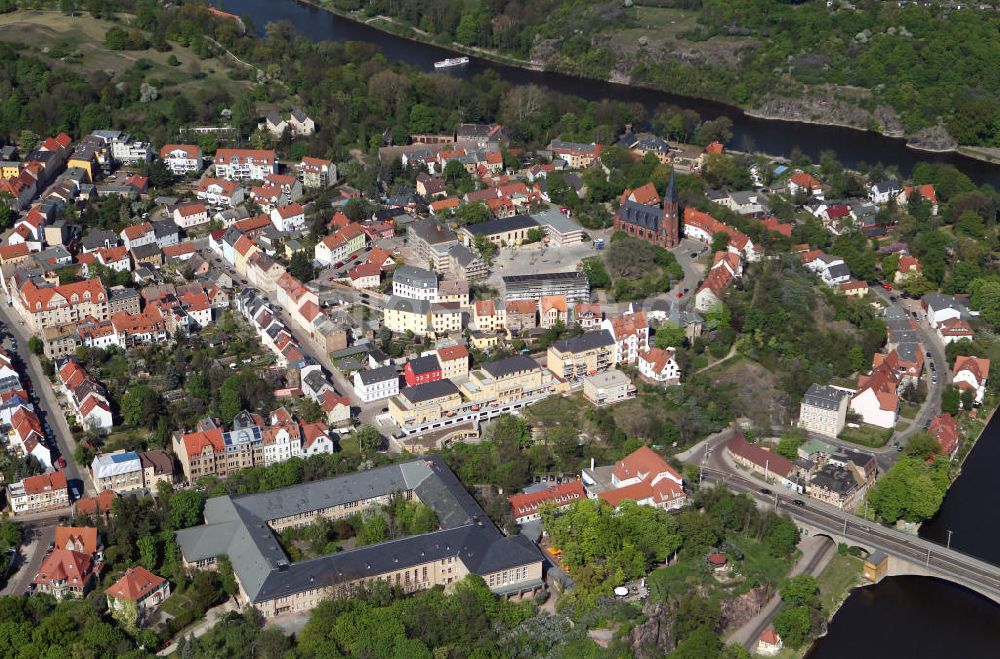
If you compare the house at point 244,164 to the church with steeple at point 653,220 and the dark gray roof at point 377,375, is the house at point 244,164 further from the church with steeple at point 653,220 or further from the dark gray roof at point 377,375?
the dark gray roof at point 377,375

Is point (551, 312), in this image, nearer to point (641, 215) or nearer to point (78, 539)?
point (641, 215)

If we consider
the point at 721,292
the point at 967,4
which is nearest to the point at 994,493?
the point at 721,292

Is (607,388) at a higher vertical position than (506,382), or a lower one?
higher

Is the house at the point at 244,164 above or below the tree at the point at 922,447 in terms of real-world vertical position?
Result: below

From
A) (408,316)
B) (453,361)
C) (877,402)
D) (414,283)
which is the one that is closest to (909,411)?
(877,402)

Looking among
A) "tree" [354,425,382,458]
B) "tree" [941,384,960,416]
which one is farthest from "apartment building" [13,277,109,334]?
"tree" [941,384,960,416]

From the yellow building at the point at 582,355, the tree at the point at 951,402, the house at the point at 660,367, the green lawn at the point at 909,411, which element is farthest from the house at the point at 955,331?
the yellow building at the point at 582,355
